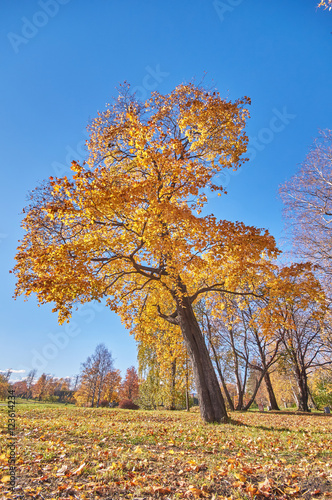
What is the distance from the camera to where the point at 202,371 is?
31.7 feet

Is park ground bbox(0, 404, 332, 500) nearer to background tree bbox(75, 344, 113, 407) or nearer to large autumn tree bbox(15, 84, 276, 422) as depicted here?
large autumn tree bbox(15, 84, 276, 422)

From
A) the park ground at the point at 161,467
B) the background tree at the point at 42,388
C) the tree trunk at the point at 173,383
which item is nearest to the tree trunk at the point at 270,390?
the tree trunk at the point at 173,383

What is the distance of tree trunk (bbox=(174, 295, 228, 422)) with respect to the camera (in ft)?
30.0

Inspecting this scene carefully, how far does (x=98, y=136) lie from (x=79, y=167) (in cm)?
554

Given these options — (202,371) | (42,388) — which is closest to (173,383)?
(202,371)

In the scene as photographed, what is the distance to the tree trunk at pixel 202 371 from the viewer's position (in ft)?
30.0

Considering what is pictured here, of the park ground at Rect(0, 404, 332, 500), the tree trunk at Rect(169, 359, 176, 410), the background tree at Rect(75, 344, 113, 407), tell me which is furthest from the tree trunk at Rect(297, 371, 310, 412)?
the background tree at Rect(75, 344, 113, 407)

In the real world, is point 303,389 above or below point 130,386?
above

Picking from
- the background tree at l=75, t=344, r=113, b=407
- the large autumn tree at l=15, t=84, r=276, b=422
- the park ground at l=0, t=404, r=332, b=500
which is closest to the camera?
the park ground at l=0, t=404, r=332, b=500

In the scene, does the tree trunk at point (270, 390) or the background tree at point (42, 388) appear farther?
the background tree at point (42, 388)

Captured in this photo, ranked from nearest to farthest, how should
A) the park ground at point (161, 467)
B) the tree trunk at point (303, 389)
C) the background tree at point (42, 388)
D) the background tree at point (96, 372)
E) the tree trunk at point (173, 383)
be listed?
the park ground at point (161, 467)
the tree trunk at point (303, 389)
the tree trunk at point (173, 383)
the background tree at point (96, 372)
the background tree at point (42, 388)

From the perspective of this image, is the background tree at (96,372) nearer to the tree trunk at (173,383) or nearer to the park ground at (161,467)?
the tree trunk at (173,383)

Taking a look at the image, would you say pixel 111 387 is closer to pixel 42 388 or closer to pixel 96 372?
pixel 96 372

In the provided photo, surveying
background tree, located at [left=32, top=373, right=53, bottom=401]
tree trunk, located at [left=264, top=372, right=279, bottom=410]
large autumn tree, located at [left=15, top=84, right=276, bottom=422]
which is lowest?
background tree, located at [left=32, top=373, right=53, bottom=401]
